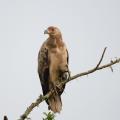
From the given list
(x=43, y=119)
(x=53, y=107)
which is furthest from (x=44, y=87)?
(x=43, y=119)

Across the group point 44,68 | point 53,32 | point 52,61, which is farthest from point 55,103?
point 53,32

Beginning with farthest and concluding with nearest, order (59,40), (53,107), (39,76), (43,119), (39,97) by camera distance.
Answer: (59,40) < (39,76) < (53,107) < (39,97) < (43,119)

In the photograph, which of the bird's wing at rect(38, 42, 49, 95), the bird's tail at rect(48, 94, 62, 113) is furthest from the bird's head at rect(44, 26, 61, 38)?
the bird's tail at rect(48, 94, 62, 113)

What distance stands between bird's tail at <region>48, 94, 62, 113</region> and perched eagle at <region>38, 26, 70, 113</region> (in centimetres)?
14

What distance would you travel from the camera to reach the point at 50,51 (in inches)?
462

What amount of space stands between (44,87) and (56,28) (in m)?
2.00

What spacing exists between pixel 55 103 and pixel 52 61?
1.66 metres

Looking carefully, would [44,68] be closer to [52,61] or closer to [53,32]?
[52,61]

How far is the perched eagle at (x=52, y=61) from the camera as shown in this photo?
444 inches

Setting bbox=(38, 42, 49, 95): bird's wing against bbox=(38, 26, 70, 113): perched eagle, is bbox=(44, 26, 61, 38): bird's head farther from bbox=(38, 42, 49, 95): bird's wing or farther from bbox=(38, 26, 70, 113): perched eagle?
bbox=(38, 42, 49, 95): bird's wing

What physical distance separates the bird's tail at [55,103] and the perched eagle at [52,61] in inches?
5.5

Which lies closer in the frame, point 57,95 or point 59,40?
point 57,95

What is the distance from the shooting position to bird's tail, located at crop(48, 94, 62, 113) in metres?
10.2

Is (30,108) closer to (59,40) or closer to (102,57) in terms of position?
(102,57)
